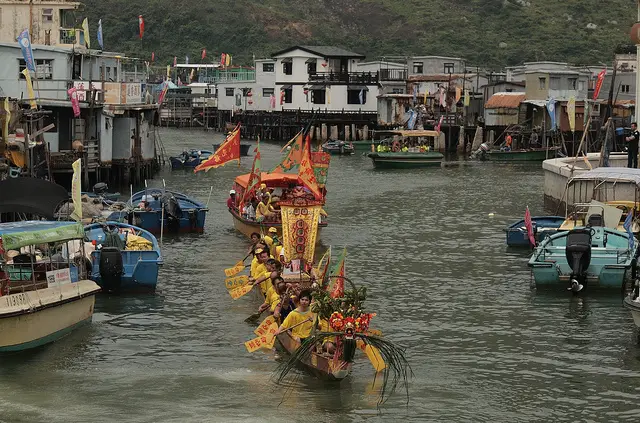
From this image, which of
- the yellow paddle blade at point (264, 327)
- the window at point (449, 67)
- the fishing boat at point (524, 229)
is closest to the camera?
the yellow paddle blade at point (264, 327)

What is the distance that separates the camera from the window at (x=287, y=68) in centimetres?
11375

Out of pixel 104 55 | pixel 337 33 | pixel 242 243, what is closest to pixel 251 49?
pixel 337 33

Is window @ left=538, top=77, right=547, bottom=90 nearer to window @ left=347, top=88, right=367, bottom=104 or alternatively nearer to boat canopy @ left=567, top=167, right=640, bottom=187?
window @ left=347, top=88, right=367, bottom=104

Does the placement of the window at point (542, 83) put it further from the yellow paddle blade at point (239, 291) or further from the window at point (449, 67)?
the yellow paddle blade at point (239, 291)

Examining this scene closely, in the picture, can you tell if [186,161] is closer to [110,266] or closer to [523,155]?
[523,155]

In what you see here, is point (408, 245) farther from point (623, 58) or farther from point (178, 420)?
point (623, 58)

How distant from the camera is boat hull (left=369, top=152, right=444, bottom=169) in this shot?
80312 millimetres

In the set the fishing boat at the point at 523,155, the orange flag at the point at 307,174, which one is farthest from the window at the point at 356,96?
the orange flag at the point at 307,174

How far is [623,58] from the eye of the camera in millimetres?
105188

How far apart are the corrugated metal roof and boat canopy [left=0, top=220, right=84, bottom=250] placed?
69.9 m

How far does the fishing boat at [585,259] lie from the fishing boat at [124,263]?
1056cm

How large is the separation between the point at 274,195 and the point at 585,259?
15.3m

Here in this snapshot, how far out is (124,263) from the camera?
1367 inches

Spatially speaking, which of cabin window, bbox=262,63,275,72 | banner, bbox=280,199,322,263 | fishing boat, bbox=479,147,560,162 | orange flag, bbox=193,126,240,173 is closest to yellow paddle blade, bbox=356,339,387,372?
banner, bbox=280,199,322,263
